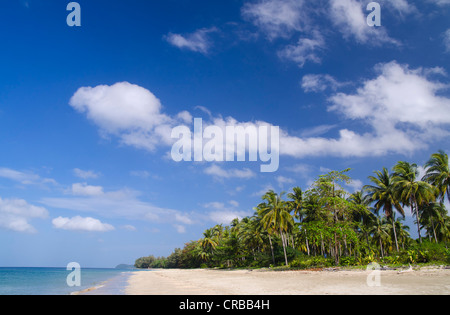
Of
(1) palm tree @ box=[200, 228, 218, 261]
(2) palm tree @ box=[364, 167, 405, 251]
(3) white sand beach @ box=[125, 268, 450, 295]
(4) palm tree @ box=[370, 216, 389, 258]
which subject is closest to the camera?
(3) white sand beach @ box=[125, 268, 450, 295]

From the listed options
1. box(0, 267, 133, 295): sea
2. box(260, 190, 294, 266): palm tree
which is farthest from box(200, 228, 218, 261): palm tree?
box(260, 190, 294, 266): palm tree

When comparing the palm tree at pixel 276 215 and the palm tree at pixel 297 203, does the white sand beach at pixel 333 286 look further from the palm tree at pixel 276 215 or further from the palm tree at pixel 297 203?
the palm tree at pixel 297 203

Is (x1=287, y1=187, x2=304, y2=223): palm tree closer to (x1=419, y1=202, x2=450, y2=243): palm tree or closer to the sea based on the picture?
(x1=419, y1=202, x2=450, y2=243): palm tree

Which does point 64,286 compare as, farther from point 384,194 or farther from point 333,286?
point 384,194

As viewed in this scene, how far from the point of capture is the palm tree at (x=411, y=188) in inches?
1288

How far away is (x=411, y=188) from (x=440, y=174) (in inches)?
132

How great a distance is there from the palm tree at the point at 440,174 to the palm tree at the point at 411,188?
3.23 ft

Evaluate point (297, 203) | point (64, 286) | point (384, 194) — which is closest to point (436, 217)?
point (384, 194)

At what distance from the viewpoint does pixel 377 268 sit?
875 inches

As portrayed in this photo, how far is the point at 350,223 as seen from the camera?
2894cm

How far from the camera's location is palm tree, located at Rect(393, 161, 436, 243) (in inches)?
1288

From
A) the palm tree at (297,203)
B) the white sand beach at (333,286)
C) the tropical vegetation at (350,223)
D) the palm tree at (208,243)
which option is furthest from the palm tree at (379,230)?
the white sand beach at (333,286)
